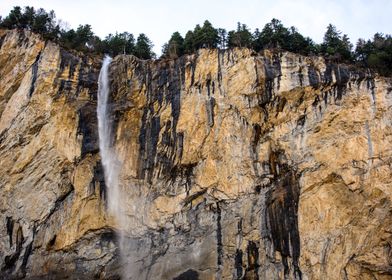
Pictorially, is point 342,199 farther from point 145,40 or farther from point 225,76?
point 145,40

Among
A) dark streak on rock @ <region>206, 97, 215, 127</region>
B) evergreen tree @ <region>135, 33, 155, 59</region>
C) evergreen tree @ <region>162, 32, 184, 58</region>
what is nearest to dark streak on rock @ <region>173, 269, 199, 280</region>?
dark streak on rock @ <region>206, 97, 215, 127</region>

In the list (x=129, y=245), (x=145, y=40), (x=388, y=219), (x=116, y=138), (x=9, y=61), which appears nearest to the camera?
(x=388, y=219)

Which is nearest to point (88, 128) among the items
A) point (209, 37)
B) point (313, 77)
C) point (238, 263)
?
point (209, 37)

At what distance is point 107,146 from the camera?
26.8 metres

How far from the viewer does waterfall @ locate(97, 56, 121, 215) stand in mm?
25594

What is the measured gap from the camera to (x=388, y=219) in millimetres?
20672

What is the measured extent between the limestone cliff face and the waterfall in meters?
0.40

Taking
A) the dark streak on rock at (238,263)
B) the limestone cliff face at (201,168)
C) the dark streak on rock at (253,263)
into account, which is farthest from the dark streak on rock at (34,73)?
the dark streak on rock at (253,263)

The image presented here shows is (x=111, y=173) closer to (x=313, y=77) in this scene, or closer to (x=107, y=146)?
(x=107, y=146)

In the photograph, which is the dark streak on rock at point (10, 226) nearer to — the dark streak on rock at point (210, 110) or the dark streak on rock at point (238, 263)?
the dark streak on rock at point (210, 110)

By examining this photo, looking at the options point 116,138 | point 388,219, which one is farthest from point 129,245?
point 388,219

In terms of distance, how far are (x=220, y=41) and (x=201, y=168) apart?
1084cm

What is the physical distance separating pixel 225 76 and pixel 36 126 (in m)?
11.2

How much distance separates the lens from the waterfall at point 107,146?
25594 millimetres
